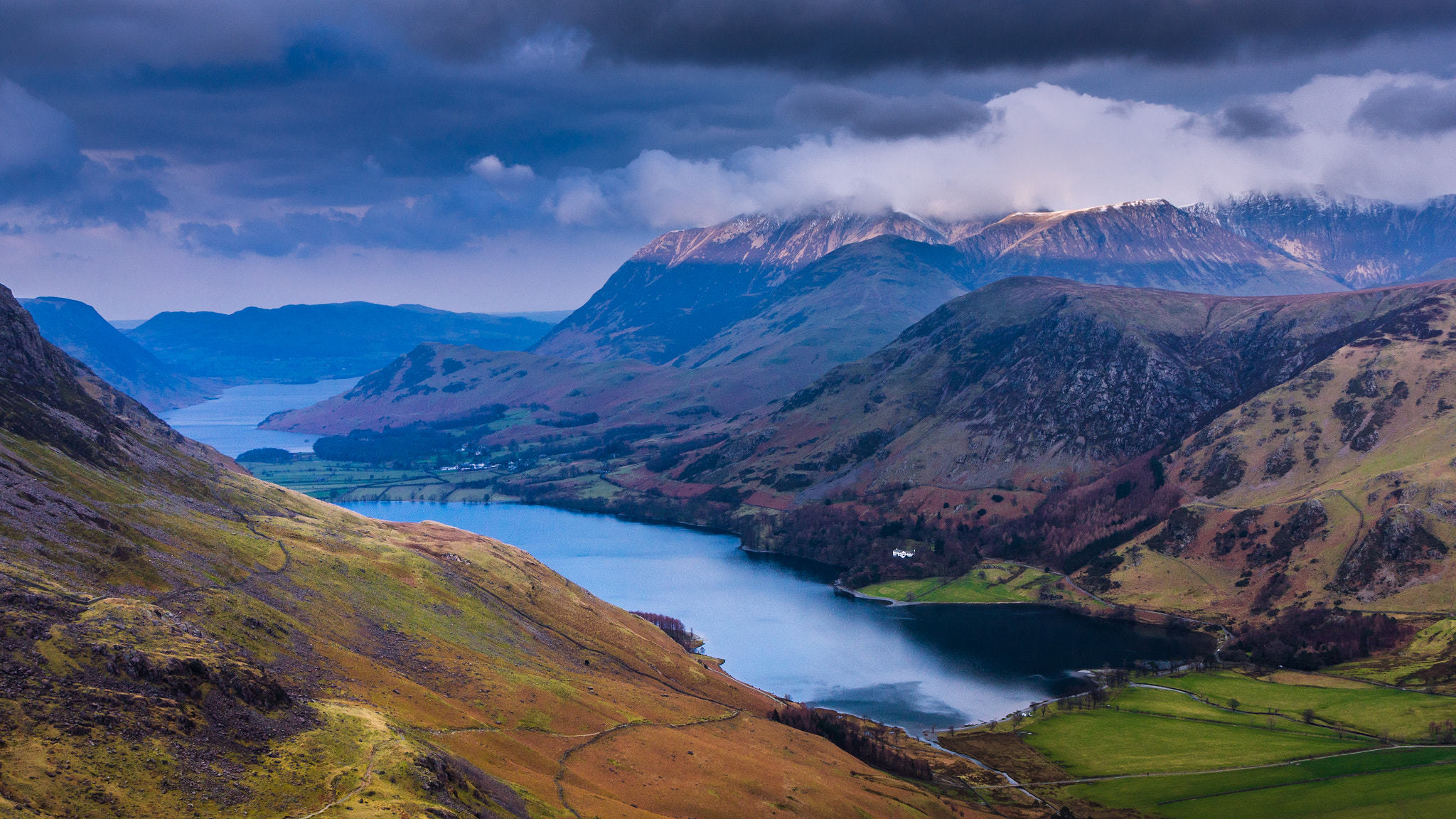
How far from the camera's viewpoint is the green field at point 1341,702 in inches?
5261

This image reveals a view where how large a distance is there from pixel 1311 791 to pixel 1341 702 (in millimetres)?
38821

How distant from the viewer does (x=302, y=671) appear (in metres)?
74.4

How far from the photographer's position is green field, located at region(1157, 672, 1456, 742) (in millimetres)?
133625

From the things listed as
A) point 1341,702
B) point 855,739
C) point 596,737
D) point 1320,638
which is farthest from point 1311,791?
point 596,737

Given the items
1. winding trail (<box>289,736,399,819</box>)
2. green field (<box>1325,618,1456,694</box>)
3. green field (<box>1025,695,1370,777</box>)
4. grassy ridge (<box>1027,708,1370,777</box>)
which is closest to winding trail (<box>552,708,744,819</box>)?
winding trail (<box>289,736,399,819</box>)

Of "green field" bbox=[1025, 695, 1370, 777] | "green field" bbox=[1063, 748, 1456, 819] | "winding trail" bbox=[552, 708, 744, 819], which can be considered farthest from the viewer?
"green field" bbox=[1025, 695, 1370, 777]

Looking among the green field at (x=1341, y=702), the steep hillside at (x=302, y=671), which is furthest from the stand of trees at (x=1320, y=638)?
the steep hillside at (x=302, y=671)

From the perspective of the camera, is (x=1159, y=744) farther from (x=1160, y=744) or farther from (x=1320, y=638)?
(x=1320, y=638)

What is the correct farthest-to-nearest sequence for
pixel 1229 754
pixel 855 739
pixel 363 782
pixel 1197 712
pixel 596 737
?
pixel 1197 712, pixel 1229 754, pixel 855 739, pixel 596 737, pixel 363 782

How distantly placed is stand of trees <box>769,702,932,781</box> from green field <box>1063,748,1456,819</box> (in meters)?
20.1

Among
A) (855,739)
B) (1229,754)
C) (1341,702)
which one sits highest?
(1341,702)

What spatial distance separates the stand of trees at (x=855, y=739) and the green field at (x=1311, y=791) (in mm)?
20075

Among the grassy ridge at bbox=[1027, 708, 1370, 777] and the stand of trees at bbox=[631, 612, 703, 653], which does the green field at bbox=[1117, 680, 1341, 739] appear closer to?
the grassy ridge at bbox=[1027, 708, 1370, 777]

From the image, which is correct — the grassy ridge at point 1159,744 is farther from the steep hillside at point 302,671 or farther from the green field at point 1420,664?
the steep hillside at point 302,671
